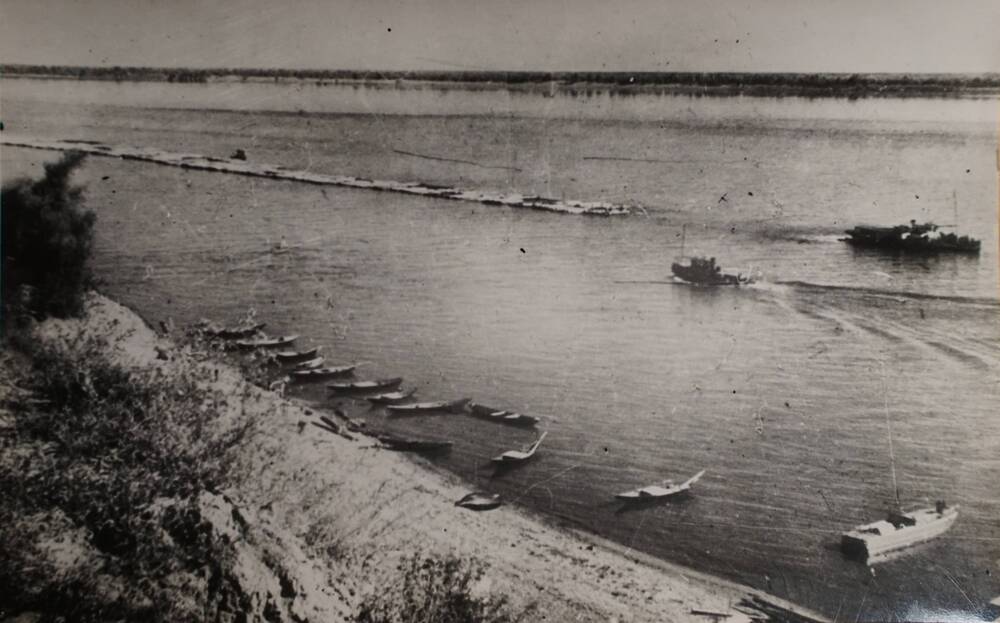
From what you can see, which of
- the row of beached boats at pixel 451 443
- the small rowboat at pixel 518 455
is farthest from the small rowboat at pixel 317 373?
the small rowboat at pixel 518 455

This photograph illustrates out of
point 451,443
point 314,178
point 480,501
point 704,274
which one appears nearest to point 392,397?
point 451,443

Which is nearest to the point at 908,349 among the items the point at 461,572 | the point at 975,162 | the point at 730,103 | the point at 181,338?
the point at 975,162

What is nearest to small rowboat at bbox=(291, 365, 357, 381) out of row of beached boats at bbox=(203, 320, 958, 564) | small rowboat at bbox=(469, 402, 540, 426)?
row of beached boats at bbox=(203, 320, 958, 564)

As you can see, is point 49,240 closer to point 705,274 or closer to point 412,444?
point 412,444

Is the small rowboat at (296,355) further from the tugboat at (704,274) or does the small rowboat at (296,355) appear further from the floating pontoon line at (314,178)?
the tugboat at (704,274)

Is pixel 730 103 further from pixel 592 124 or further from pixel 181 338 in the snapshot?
pixel 181 338

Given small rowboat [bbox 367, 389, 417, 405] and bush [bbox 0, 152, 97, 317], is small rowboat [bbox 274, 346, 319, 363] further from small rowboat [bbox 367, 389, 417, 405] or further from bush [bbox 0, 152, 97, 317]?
bush [bbox 0, 152, 97, 317]
